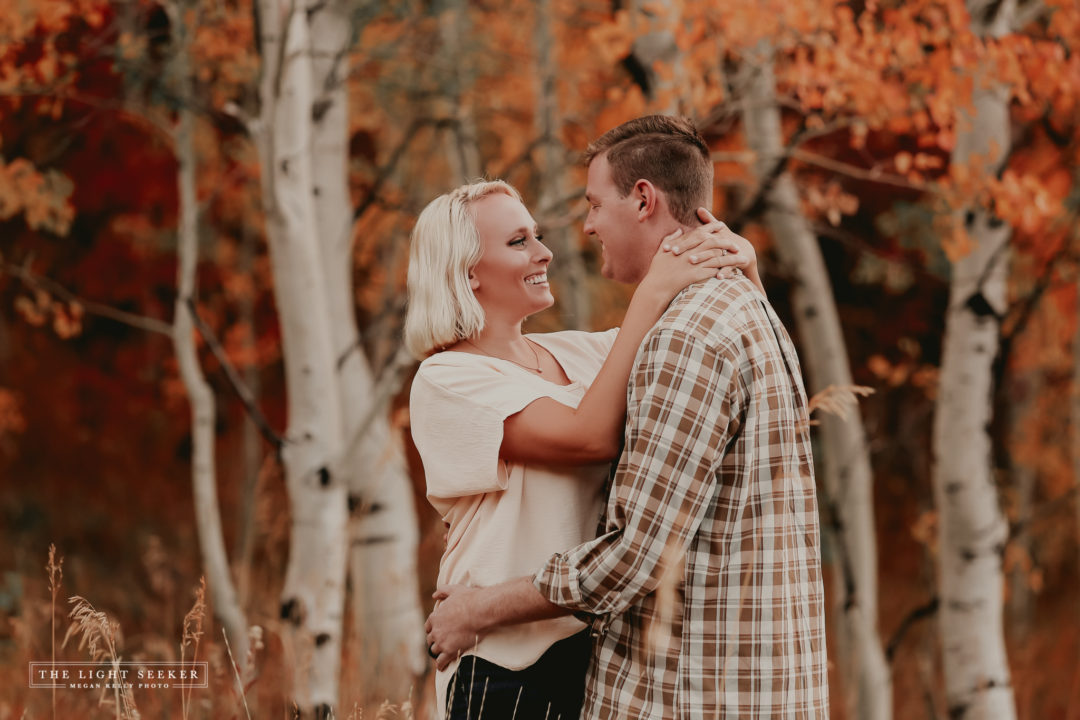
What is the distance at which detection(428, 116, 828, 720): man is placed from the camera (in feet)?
6.54

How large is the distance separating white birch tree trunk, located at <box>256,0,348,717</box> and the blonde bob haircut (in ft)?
5.03

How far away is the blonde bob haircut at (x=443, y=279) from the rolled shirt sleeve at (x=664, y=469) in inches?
22.9

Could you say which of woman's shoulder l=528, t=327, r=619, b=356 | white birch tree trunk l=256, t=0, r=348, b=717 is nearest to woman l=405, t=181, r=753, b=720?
woman's shoulder l=528, t=327, r=619, b=356

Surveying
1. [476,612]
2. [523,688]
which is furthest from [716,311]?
[523,688]

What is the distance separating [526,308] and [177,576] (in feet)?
29.4

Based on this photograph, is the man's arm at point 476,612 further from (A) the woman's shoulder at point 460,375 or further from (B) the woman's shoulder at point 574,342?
(B) the woman's shoulder at point 574,342

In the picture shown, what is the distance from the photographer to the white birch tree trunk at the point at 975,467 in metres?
4.53

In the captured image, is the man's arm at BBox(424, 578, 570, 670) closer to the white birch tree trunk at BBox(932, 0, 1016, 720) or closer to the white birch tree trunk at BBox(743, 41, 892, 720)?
the white birch tree trunk at BBox(932, 0, 1016, 720)

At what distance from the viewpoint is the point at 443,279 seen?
8.11 ft

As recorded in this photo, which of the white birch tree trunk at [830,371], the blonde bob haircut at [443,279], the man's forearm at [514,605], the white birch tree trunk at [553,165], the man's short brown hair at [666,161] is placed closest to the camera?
the man's forearm at [514,605]

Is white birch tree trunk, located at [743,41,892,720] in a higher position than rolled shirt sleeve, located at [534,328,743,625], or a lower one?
higher

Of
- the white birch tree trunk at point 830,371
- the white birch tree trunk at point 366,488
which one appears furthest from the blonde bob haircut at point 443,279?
the white birch tree trunk at point 830,371

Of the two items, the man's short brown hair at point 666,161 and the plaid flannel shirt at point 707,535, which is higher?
the man's short brown hair at point 666,161

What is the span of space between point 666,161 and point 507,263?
476 mm
